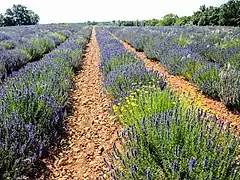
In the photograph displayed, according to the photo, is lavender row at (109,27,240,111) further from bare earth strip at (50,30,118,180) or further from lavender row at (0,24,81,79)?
lavender row at (0,24,81,79)

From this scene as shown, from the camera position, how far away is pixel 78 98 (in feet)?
18.2

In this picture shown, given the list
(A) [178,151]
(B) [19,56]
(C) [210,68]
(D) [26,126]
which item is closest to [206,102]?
(C) [210,68]

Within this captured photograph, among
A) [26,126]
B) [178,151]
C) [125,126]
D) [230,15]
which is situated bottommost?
[125,126]

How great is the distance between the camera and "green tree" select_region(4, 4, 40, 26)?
51.5 metres

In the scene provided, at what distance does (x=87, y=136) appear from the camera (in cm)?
381

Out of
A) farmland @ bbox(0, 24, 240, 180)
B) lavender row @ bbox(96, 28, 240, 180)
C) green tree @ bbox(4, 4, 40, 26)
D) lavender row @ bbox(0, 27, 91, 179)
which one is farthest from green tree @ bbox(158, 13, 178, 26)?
lavender row @ bbox(96, 28, 240, 180)

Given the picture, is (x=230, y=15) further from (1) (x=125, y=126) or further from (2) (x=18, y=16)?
(2) (x=18, y=16)

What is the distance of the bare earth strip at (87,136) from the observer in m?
2.98

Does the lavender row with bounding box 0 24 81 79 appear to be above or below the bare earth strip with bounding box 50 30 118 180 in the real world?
above

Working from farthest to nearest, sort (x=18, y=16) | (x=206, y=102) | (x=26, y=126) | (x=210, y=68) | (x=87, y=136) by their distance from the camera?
(x=18, y=16) < (x=210, y=68) < (x=206, y=102) < (x=87, y=136) < (x=26, y=126)

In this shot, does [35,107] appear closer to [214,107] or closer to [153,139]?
[153,139]

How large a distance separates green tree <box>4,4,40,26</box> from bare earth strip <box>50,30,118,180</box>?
5042 cm

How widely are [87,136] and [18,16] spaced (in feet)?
183

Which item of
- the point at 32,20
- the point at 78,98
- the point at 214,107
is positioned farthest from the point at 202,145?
the point at 32,20
